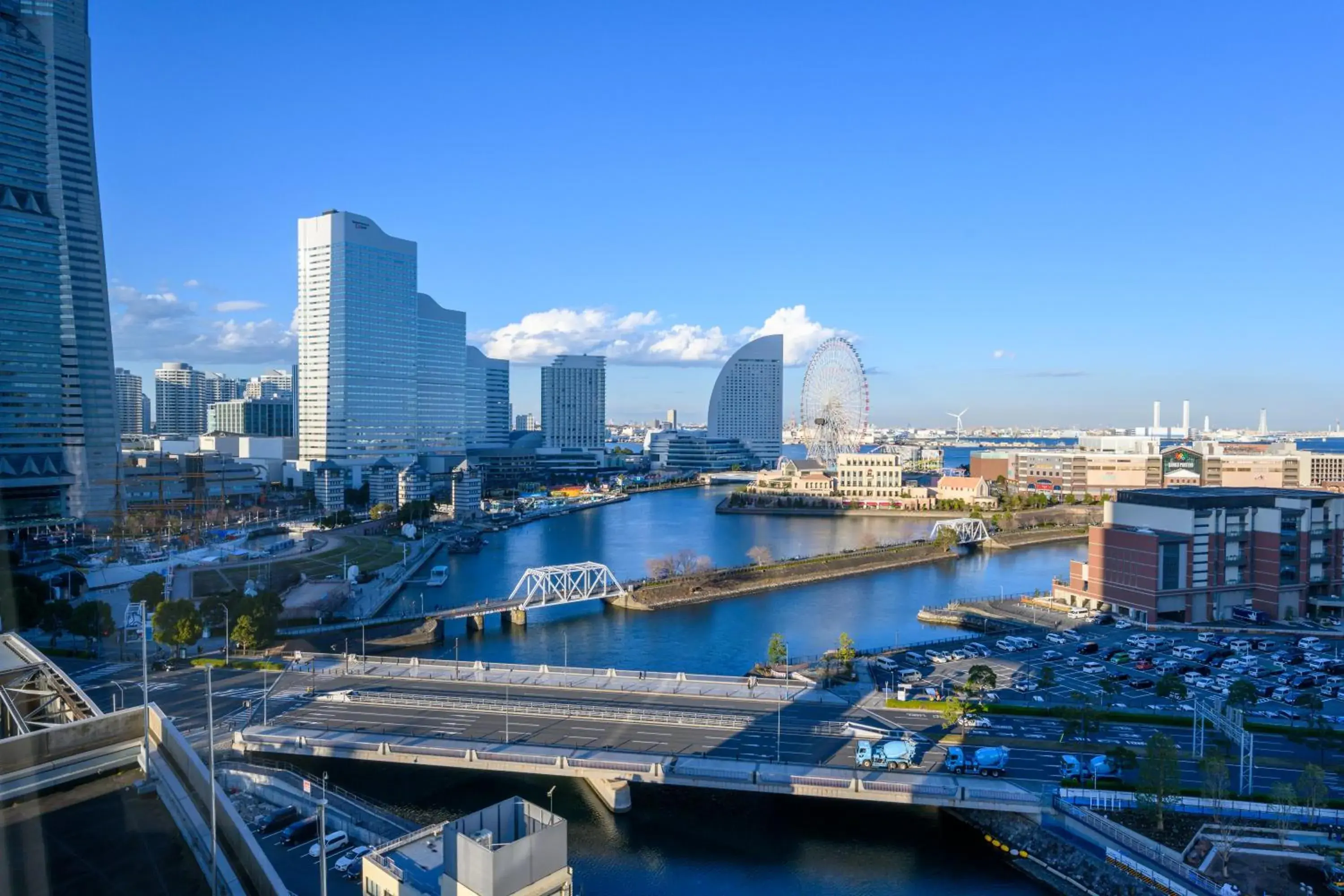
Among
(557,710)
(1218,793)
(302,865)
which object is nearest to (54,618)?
(557,710)

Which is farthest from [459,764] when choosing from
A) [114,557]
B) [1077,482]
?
[1077,482]

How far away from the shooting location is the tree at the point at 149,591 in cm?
864

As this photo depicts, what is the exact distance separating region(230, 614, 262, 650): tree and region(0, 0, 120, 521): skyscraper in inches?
214

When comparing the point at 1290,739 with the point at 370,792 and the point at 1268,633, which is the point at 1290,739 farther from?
the point at 370,792

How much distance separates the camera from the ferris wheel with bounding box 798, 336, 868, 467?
21.7m

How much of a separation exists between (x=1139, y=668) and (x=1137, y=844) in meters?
3.40

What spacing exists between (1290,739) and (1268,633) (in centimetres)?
358

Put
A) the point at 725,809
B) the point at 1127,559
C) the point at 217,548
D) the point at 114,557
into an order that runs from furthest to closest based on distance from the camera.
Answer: the point at 217,548, the point at 114,557, the point at 1127,559, the point at 725,809

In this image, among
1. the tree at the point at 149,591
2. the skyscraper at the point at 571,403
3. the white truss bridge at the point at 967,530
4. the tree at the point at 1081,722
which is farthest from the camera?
the skyscraper at the point at 571,403

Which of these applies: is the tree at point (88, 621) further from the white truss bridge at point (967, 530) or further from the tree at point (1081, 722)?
the white truss bridge at point (967, 530)

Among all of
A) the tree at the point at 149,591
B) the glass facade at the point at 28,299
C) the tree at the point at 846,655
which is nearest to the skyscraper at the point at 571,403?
the glass facade at the point at 28,299

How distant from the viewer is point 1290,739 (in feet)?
17.6

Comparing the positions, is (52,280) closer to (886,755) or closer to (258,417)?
(886,755)

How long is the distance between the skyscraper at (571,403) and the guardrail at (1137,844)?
97.3 feet
